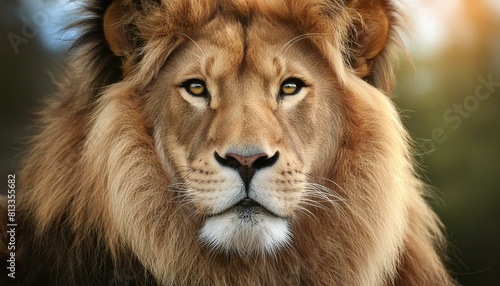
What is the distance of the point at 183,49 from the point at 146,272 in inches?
36.8

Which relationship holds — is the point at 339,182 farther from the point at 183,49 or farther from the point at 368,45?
the point at 183,49

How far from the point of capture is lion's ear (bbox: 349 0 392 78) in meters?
3.26

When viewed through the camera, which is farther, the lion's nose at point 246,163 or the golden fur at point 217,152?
the golden fur at point 217,152

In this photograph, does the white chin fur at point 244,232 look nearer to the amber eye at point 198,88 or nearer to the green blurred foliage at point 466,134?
the amber eye at point 198,88

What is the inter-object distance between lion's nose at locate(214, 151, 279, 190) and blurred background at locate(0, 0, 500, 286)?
4.39 meters

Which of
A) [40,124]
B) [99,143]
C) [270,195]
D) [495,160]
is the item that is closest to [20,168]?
[40,124]

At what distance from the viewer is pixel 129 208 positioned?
117 inches

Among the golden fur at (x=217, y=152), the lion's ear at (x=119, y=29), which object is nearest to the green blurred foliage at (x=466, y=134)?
the golden fur at (x=217, y=152)

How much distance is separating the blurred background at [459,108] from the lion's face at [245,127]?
3.96 meters

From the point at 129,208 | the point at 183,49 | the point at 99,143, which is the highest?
the point at 183,49

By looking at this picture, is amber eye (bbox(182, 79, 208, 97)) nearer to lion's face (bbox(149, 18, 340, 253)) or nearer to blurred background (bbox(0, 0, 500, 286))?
lion's face (bbox(149, 18, 340, 253))

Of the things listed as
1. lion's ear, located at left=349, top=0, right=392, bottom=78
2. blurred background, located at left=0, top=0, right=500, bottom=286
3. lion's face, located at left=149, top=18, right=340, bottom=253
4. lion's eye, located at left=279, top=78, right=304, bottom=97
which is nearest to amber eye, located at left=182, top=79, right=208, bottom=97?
lion's face, located at left=149, top=18, right=340, bottom=253

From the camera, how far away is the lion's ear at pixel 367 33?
3260mm

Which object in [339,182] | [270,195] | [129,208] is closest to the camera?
[270,195]
